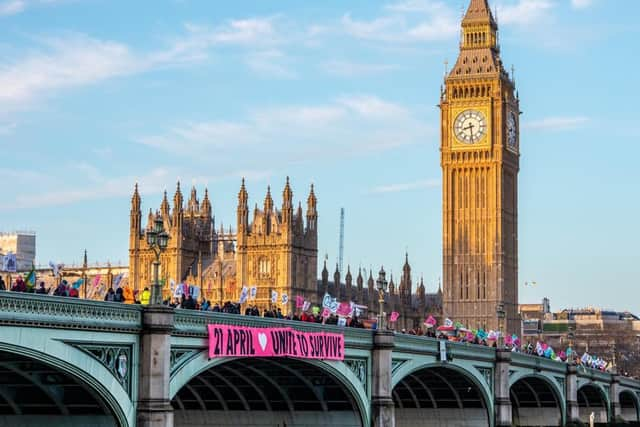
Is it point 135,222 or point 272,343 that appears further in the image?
point 135,222

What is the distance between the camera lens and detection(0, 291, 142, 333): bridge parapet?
1341 inches

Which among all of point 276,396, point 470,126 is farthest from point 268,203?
point 276,396

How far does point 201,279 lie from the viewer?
133 meters

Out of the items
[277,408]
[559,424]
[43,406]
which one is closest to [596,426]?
[559,424]

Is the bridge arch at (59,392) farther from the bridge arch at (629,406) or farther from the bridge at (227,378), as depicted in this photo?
the bridge arch at (629,406)

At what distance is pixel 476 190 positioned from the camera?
154 metres

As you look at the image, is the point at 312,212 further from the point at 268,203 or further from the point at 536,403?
the point at 536,403

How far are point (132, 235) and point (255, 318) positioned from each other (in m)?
91.2

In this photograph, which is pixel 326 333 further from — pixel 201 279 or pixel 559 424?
pixel 201 279

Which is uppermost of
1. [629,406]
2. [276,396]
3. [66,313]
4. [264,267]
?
[264,267]

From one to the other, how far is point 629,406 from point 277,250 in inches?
1498

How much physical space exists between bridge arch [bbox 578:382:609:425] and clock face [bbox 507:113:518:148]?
4542cm

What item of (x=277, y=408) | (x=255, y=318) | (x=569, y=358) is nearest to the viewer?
(x=255, y=318)

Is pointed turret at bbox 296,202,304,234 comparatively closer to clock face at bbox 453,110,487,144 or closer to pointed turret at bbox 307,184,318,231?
pointed turret at bbox 307,184,318,231
